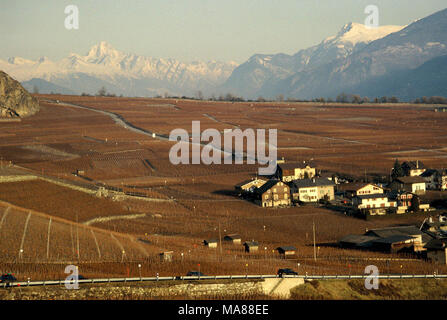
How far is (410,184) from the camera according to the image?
52.7 meters

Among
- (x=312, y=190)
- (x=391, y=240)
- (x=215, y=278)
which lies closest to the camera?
(x=215, y=278)

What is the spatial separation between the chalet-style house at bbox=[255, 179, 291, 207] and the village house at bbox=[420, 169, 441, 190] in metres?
13.6

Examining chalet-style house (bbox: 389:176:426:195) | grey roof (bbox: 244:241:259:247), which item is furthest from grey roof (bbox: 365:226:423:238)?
chalet-style house (bbox: 389:176:426:195)

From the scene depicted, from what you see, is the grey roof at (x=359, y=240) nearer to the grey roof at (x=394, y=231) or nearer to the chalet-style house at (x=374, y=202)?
the grey roof at (x=394, y=231)

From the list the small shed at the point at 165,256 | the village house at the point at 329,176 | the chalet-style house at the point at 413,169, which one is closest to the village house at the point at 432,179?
the chalet-style house at the point at 413,169

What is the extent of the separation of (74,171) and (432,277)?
4098 cm

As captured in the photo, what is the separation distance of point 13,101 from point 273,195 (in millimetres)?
77386

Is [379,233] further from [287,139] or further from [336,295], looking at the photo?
[287,139]

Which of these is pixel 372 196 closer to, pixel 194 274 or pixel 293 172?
pixel 293 172

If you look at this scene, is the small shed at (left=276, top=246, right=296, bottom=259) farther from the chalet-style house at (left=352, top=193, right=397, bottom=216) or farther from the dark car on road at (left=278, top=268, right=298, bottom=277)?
the chalet-style house at (left=352, top=193, right=397, bottom=216)

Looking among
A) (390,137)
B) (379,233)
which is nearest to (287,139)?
(390,137)

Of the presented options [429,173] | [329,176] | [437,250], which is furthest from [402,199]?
[437,250]

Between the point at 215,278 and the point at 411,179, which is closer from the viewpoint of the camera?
the point at 215,278
